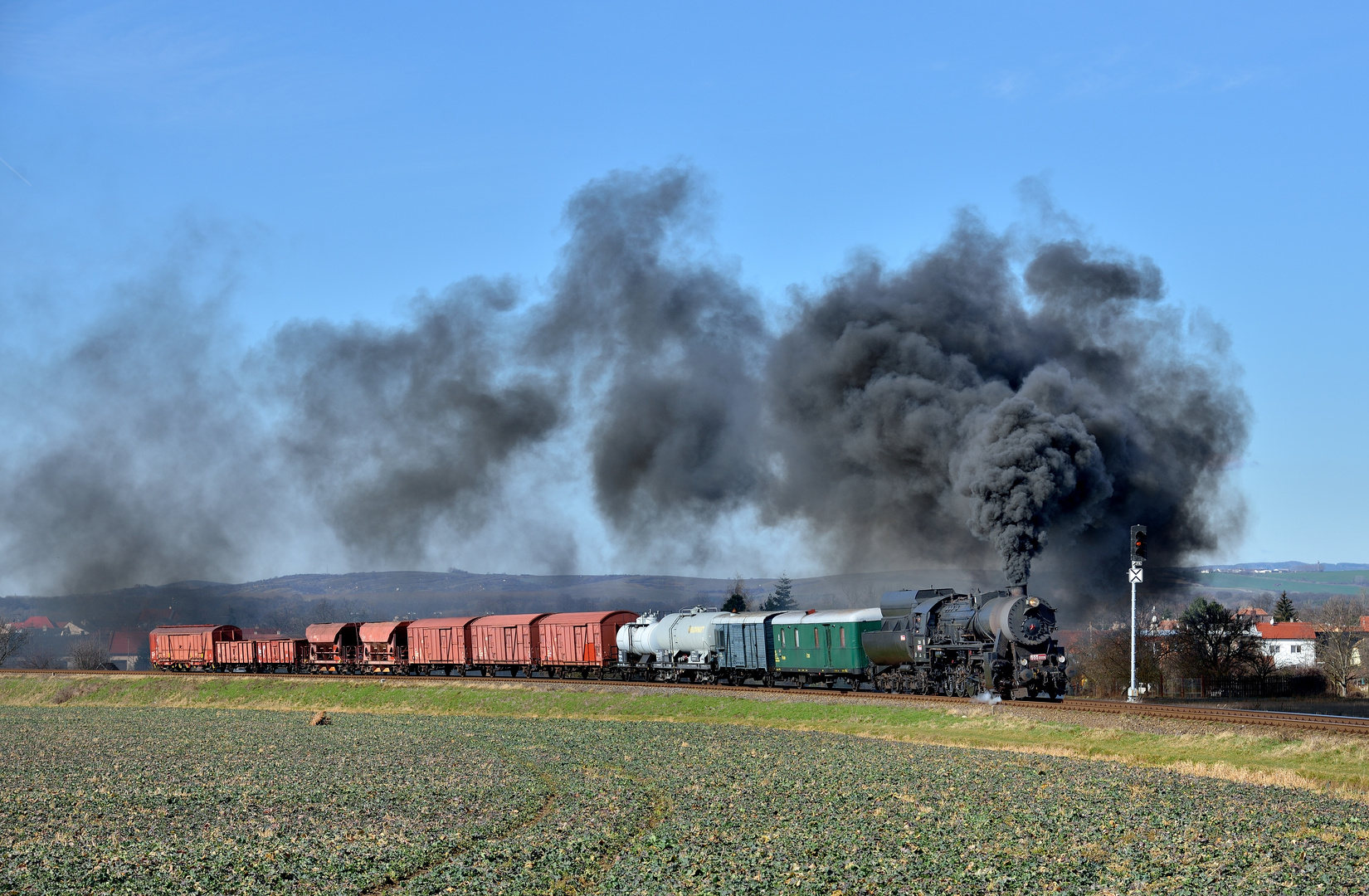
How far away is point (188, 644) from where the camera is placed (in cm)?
5941

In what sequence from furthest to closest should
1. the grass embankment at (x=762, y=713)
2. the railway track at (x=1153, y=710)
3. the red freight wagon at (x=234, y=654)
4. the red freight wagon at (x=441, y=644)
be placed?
the red freight wagon at (x=234, y=654) → the red freight wagon at (x=441, y=644) → the railway track at (x=1153, y=710) → the grass embankment at (x=762, y=713)

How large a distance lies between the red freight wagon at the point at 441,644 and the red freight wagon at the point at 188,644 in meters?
11.9

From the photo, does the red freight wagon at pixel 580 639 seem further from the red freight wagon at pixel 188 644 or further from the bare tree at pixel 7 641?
the bare tree at pixel 7 641

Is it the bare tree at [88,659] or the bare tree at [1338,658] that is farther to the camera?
the bare tree at [88,659]

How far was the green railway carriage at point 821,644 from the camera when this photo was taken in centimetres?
3475

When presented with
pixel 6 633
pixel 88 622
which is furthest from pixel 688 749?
pixel 88 622

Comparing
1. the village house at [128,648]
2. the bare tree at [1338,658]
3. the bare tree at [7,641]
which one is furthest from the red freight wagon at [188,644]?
the bare tree at [1338,658]

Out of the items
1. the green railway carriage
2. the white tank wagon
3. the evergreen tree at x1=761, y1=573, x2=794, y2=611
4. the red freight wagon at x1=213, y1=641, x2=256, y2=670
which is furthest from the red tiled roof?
the red freight wagon at x1=213, y1=641, x2=256, y2=670

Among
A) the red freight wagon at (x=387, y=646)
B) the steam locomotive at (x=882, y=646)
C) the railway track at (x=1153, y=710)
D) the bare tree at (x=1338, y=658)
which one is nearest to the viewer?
the railway track at (x=1153, y=710)

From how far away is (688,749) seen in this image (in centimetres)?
2469

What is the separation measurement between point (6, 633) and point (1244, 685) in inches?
3658

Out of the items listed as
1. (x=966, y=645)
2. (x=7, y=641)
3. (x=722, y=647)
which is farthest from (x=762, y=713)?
(x=7, y=641)

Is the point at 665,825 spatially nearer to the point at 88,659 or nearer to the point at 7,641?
the point at 88,659

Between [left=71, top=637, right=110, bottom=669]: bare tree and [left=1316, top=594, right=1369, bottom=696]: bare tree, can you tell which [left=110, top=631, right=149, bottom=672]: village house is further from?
[left=1316, top=594, right=1369, bottom=696]: bare tree
